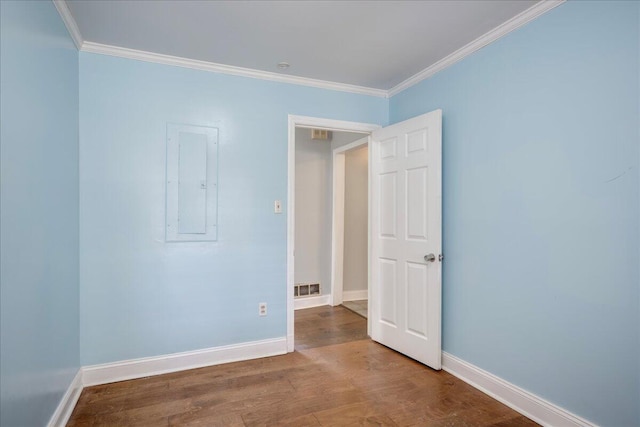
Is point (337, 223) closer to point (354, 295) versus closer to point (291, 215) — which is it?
point (354, 295)

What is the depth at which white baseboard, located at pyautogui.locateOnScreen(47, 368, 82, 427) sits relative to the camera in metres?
1.88

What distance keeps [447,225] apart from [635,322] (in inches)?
51.5

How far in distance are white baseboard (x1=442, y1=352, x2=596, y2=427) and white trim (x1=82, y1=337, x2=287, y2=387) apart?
4.80ft

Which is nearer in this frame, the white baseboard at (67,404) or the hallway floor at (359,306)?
the white baseboard at (67,404)

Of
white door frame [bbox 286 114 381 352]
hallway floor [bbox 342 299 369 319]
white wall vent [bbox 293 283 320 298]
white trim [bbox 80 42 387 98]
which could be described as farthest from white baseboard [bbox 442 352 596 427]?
white trim [bbox 80 42 387 98]

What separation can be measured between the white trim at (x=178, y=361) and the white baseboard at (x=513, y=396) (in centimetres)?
146

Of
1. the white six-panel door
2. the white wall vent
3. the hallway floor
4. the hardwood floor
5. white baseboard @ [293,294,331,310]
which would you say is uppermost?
the white six-panel door

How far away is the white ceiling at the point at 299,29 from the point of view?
203 centimetres

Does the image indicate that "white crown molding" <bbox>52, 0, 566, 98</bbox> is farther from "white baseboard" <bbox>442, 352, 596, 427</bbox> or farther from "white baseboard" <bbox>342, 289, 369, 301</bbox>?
"white baseboard" <bbox>342, 289, 369, 301</bbox>

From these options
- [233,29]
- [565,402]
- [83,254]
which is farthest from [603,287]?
[83,254]

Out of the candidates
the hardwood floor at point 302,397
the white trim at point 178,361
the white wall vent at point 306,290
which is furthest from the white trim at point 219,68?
the white wall vent at point 306,290

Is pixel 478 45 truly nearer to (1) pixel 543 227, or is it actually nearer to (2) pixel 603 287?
(1) pixel 543 227

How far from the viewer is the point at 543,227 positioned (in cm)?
203

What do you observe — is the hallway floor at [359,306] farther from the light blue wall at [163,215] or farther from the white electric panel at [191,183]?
the white electric panel at [191,183]
